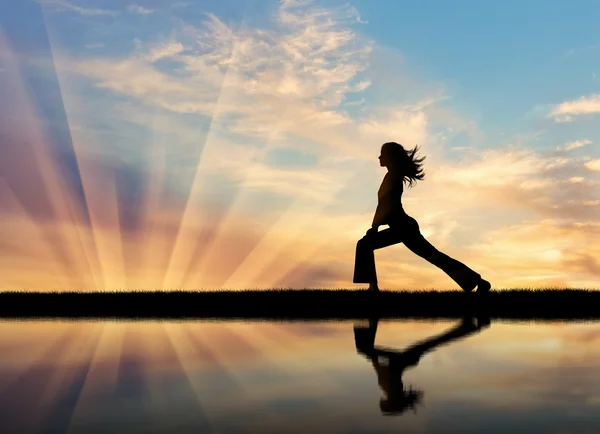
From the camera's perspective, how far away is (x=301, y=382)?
6031mm

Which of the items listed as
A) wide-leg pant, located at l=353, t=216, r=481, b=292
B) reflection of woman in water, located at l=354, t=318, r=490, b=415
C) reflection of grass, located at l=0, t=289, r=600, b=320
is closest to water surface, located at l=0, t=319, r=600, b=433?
reflection of woman in water, located at l=354, t=318, r=490, b=415

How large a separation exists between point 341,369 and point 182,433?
267 cm

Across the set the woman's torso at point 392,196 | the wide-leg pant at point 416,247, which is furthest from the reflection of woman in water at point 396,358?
the woman's torso at point 392,196

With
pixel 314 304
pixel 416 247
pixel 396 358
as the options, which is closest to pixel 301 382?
pixel 396 358

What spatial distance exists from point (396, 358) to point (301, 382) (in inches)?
61.5

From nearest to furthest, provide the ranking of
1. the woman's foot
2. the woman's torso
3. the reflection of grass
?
the reflection of grass
the woman's torso
the woman's foot

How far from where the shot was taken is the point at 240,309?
14719 mm

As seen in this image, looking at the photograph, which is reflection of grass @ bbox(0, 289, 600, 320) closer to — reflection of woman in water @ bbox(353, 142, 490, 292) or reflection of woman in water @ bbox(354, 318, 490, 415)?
reflection of woman in water @ bbox(353, 142, 490, 292)

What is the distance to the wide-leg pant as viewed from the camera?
15305 mm

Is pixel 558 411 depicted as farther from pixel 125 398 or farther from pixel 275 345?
pixel 275 345

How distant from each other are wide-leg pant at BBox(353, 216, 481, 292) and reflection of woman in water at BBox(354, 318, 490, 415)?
333cm

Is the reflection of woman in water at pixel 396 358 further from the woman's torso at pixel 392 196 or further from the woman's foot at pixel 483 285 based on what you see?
the woman's torso at pixel 392 196

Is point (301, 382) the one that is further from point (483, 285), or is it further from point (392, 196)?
point (483, 285)

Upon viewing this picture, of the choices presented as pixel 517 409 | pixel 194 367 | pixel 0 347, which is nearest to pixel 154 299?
pixel 0 347
